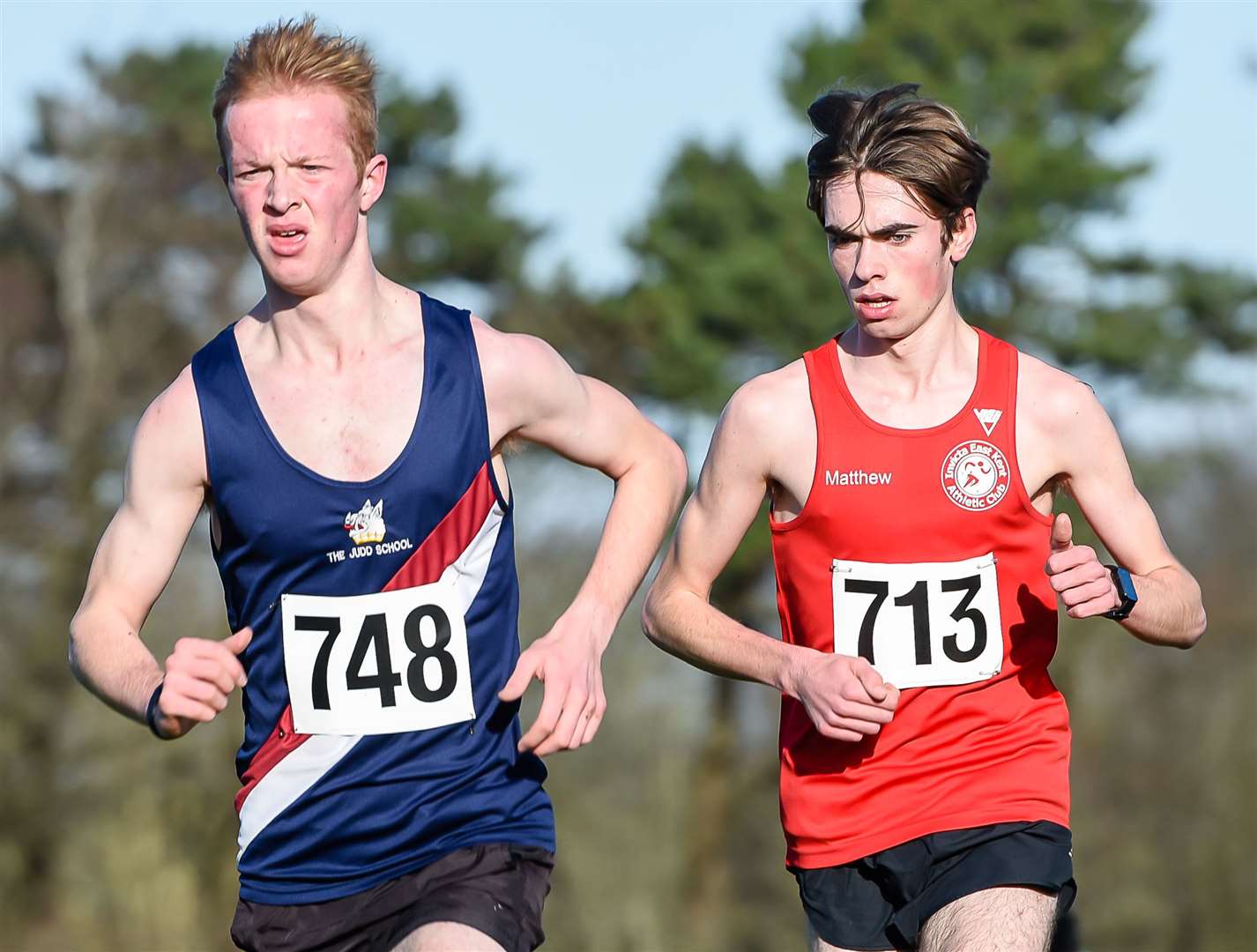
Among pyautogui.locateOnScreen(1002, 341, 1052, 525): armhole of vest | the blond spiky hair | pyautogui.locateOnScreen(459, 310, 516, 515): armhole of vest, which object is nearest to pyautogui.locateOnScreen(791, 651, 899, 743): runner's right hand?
pyautogui.locateOnScreen(1002, 341, 1052, 525): armhole of vest

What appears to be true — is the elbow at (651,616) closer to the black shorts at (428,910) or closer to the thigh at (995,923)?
the black shorts at (428,910)

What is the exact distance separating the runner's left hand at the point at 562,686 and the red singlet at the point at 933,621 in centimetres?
76

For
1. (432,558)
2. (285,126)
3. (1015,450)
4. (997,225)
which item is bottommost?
(432,558)

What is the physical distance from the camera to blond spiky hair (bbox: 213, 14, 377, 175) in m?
4.29

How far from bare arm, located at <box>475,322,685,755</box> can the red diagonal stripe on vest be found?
0.16 metres

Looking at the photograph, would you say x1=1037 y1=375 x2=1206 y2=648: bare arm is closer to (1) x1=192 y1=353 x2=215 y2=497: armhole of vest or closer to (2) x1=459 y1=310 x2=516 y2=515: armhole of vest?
(2) x1=459 y1=310 x2=516 y2=515: armhole of vest

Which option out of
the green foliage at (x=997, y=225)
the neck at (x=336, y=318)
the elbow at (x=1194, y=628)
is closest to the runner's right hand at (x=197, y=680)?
the neck at (x=336, y=318)

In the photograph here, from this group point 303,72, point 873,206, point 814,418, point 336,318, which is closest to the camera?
point 303,72

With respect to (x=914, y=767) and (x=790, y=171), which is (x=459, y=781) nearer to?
(x=914, y=767)

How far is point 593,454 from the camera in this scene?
4.58 meters

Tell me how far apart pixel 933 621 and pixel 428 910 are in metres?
1.43

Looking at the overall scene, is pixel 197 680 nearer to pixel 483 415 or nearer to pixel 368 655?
pixel 368 655

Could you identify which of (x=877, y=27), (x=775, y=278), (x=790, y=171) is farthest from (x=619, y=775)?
(x=877, y=27)

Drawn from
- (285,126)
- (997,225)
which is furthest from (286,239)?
(997,225)
